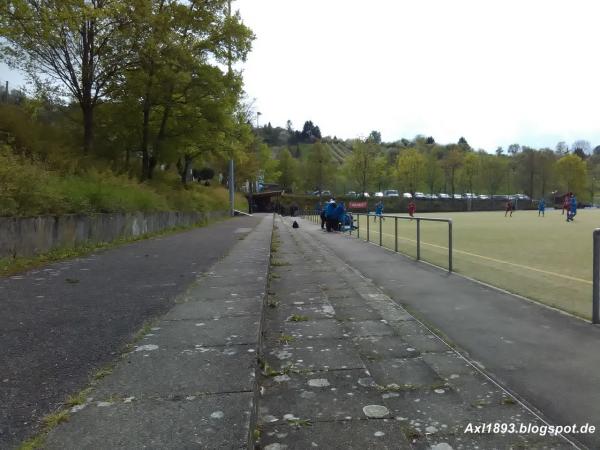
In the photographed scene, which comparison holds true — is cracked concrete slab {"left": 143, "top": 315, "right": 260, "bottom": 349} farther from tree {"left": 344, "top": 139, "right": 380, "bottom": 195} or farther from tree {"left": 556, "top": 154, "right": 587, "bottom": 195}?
tree {"left": 556, "top": 154, "right": 587, "bottom": 195}

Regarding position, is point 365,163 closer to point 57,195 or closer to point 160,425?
point 57,195

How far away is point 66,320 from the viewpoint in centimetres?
472

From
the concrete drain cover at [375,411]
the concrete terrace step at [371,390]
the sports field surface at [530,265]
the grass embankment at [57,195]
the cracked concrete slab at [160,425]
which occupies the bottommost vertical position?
the sports field surface at [530,265]

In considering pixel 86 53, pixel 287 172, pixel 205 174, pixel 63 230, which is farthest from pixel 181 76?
pixel 287 172

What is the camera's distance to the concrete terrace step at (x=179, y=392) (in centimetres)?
232

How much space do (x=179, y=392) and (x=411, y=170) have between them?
9043cm

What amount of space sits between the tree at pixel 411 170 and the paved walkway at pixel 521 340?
8450 centimetres

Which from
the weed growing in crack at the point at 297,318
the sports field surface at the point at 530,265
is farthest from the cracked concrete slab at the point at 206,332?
the sports field surface at the point at 530,265

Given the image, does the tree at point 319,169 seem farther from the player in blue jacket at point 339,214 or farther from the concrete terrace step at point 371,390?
the concrete terrace step at point 371,390

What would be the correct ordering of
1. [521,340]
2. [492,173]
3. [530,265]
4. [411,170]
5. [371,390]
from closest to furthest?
1. [371,390]
2. [521,340]
3. [530,265]
4. [411,170]
5. [492,173]

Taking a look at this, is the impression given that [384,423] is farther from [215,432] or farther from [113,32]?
[113,32]

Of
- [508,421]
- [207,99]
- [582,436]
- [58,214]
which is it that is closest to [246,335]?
[508,421]

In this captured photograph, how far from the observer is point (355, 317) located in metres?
5.43

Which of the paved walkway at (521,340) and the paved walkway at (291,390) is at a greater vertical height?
the paved walkway at (291,390)
